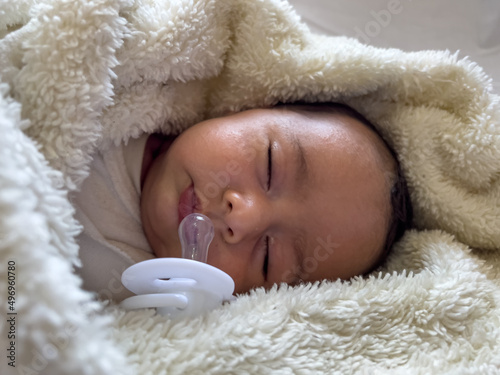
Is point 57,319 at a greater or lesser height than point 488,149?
lesser

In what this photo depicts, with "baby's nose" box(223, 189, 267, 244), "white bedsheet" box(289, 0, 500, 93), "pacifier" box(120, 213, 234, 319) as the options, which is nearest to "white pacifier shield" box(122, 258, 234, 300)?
"pacifier" box(120, 213, 234, 319)

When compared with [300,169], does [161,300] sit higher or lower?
lower

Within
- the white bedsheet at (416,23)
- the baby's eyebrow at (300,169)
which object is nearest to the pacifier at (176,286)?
the baby's eyebrow at (300,169)

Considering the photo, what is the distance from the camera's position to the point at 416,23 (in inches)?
55.9

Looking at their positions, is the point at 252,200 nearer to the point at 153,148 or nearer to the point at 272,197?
the point at 272,197

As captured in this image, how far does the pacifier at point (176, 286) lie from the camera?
2.24ft

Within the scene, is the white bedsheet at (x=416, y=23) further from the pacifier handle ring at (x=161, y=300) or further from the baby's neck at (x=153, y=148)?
the pacifier handle ring at (x=161, y=300)

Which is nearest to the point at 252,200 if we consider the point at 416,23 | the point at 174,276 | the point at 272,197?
the point at 272,197

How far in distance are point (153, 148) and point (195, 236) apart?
0.94ft

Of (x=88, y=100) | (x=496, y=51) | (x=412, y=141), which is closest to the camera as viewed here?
(x=88, y=100)

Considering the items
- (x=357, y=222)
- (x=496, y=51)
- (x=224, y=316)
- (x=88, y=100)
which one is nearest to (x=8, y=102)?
(x=88, y=100)

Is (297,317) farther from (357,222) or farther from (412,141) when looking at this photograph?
(412,141)

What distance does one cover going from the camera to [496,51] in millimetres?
1364

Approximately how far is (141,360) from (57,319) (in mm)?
198
